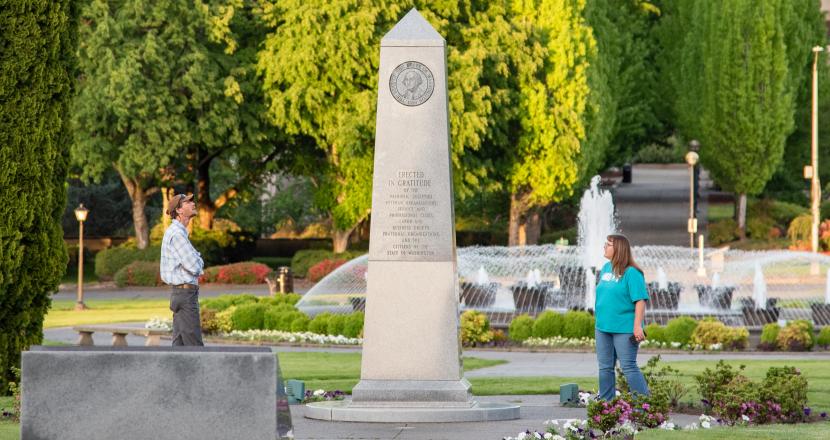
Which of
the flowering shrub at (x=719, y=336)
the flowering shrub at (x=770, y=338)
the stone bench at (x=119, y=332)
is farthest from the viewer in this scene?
the flowering shrub at (x=770, y=338)

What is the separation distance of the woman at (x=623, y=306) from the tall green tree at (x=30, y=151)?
220 inches

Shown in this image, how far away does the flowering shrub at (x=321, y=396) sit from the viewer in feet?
55.6

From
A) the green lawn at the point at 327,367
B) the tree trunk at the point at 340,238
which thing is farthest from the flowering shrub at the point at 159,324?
the tree trunk at the point at 340,238

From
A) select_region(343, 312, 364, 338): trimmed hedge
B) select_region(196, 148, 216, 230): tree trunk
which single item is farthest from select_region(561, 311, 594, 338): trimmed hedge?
select_region(196, 148, 216, 230): tree trunk

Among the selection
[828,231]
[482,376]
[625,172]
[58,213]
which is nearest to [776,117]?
[828,231]

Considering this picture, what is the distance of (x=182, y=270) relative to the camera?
14.7 m

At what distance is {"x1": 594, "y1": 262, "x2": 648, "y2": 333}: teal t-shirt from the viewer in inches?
563

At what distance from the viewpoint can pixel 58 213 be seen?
16656 mm

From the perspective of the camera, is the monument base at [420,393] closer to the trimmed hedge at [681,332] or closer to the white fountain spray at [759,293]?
the trimmed hedge at [681,332]

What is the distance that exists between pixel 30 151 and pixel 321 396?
12.6ft

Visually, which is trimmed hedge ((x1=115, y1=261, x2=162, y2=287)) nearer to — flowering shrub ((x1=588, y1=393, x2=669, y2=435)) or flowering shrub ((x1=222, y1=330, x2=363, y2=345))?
flowering shrub ((x1=222, y1=330, x2=363, y2=345))

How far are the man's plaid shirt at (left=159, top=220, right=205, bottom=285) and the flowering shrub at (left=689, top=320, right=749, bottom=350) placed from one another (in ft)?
44.7

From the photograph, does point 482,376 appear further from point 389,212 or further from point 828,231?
point 828,231

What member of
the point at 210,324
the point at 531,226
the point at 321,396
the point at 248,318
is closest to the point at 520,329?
the point at 248,318
